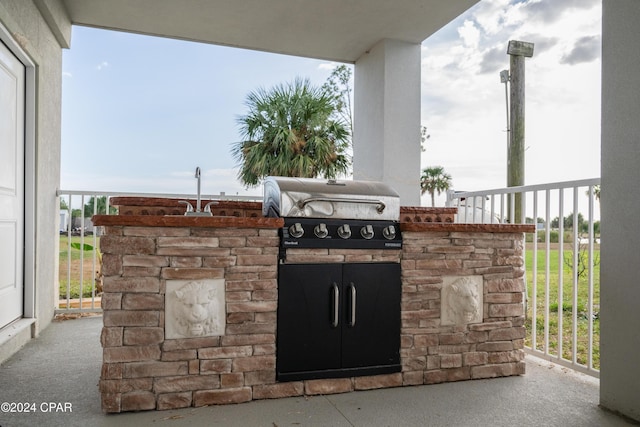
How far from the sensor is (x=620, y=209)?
2.08 m

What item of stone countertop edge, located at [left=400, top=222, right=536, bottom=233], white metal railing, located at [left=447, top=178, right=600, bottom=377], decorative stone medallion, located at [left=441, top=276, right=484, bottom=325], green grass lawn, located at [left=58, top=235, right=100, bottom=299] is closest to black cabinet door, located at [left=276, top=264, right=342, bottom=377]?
stone countertop edge, located at [left=400, top=222, right=536, bottom=233]

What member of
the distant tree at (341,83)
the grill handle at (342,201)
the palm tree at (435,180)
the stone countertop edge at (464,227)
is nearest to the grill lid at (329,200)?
the grill handle at (342,201)

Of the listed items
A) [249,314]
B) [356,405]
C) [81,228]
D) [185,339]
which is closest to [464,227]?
[356,405]

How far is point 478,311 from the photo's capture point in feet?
8.50

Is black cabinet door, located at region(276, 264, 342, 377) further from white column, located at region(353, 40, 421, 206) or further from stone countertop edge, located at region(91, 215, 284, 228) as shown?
white column, located at region(353, 40, 421, 206)

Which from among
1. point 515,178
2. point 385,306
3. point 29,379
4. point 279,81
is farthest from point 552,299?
point 29,379

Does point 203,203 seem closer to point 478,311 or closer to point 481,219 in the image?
point 478,311

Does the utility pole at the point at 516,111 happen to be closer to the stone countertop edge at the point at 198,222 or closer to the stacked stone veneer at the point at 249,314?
the stacked stone veneer at the point at 249,314

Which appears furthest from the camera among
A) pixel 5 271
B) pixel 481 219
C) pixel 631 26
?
pixel 481 219

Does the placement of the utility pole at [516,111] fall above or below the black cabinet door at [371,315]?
above

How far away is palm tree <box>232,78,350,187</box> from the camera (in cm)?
712

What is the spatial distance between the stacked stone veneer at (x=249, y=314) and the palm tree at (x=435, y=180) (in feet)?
38.5

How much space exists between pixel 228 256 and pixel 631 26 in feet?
7.20

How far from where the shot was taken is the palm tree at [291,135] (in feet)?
23.4
